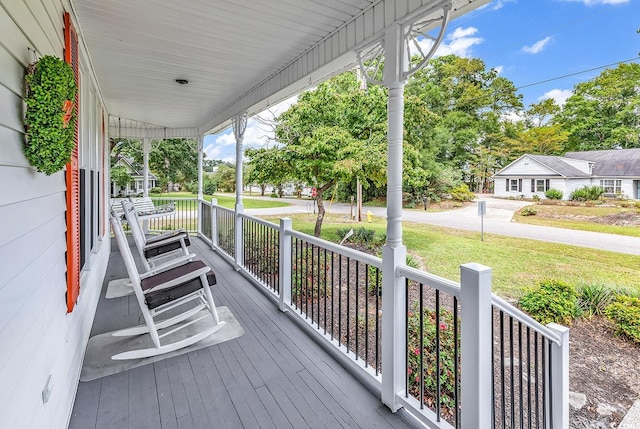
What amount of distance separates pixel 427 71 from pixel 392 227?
551 centimetres

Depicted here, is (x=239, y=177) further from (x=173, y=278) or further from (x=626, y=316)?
(x=626, y=316)

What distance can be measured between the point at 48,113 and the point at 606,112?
456 centimetres

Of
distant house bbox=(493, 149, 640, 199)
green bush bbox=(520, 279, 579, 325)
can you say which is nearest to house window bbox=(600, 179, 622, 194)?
distant house bbox=(493, 149, 640, 199)

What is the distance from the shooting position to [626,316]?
3.56 meters

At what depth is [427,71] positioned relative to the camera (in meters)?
6.45

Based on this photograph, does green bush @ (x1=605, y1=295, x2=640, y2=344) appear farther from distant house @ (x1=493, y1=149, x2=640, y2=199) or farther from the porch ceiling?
the porch ceiling

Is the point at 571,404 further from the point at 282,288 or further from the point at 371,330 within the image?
the point at 282,288

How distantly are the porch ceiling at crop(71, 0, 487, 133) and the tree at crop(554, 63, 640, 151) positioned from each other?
2317 mm

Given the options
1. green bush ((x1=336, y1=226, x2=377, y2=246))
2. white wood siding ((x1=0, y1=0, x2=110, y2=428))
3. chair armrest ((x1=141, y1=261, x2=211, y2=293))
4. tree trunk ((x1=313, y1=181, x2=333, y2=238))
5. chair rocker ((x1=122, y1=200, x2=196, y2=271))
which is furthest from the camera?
tree trunk ((x1=313, y1=181, x2=333, y2=238))

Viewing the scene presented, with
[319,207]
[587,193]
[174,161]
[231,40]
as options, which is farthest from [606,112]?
[174,161]

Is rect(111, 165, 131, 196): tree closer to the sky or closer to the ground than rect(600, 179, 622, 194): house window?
closer to the sky

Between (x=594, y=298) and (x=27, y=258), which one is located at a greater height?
(x=27, y=258)

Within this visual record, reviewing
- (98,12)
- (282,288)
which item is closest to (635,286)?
(282,288)

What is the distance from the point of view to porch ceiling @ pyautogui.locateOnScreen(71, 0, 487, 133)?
2.40 metres
